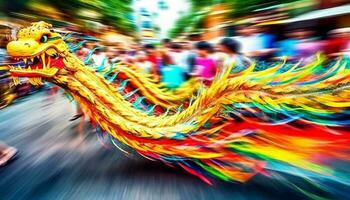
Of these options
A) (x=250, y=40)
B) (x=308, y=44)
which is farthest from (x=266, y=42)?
(x=308, y=44)

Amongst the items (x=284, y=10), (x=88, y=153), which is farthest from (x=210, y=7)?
(x=88, y=153)

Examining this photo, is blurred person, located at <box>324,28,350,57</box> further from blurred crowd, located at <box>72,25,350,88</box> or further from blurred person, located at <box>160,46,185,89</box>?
blurred person, located at <box>160,46,185,89</box>

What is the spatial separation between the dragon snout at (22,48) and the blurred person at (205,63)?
36.9 inches

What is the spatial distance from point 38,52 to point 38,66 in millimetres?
84

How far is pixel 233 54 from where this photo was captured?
1.75m

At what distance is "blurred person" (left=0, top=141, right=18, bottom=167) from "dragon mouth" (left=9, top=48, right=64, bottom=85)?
38 cm

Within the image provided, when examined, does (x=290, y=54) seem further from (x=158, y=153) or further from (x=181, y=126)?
(x=158, y=153)

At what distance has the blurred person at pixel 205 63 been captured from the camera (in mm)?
1783

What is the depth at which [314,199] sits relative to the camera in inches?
73.8

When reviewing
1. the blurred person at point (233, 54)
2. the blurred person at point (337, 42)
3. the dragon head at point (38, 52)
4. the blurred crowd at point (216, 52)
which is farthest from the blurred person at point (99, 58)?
the blurred person at point (337, 42)

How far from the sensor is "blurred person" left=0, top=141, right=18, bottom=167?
202 centimetres

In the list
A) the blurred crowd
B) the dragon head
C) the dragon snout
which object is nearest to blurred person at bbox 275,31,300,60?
the blurred crowd

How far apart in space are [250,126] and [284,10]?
24.3 inches

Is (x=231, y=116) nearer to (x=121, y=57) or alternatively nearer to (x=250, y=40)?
(x=250, y=40)
